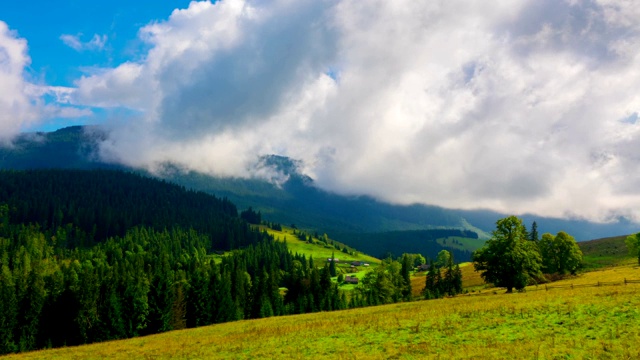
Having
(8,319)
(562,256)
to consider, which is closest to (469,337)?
(562,256)

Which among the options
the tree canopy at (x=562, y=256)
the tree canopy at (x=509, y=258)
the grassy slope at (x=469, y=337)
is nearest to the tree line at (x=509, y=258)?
the tree canopy at (x=509, y=258)

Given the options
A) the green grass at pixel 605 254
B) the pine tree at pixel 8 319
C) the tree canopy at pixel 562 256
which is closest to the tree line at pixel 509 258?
the tree canopy at pixel 562 256

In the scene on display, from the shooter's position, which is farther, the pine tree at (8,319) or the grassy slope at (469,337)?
the pine tree at (8,319)

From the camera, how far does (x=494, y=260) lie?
7275 centimetres

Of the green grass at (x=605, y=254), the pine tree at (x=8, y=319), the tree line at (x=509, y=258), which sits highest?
the tree line at (x=509, y=258)

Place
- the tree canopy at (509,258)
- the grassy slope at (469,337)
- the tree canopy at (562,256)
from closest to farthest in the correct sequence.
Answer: the grassy slope at (469,337)
the tree canopy at (509,258)
the tree canopy at (562,256)

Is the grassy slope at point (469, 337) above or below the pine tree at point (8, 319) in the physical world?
above

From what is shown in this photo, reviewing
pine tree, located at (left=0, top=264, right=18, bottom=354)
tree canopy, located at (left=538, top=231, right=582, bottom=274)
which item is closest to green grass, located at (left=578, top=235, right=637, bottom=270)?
tree canopy, located at (left=538, top=231, right=582, bottom=274)

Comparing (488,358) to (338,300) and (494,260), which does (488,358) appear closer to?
(494,260)

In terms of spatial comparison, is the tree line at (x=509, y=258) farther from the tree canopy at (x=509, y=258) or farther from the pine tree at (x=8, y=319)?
the pine tree at (x=8, y=319)

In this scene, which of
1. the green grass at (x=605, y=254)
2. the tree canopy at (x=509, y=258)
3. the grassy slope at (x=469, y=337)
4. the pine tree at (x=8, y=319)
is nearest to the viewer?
the grassy slope at (x=469, y=337)

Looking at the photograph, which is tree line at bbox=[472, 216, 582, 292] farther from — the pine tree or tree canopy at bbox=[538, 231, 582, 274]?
the pine tree

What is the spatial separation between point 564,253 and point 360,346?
93.2m

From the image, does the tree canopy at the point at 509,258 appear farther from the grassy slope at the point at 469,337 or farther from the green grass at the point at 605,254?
the green grass at the point at 605,254
